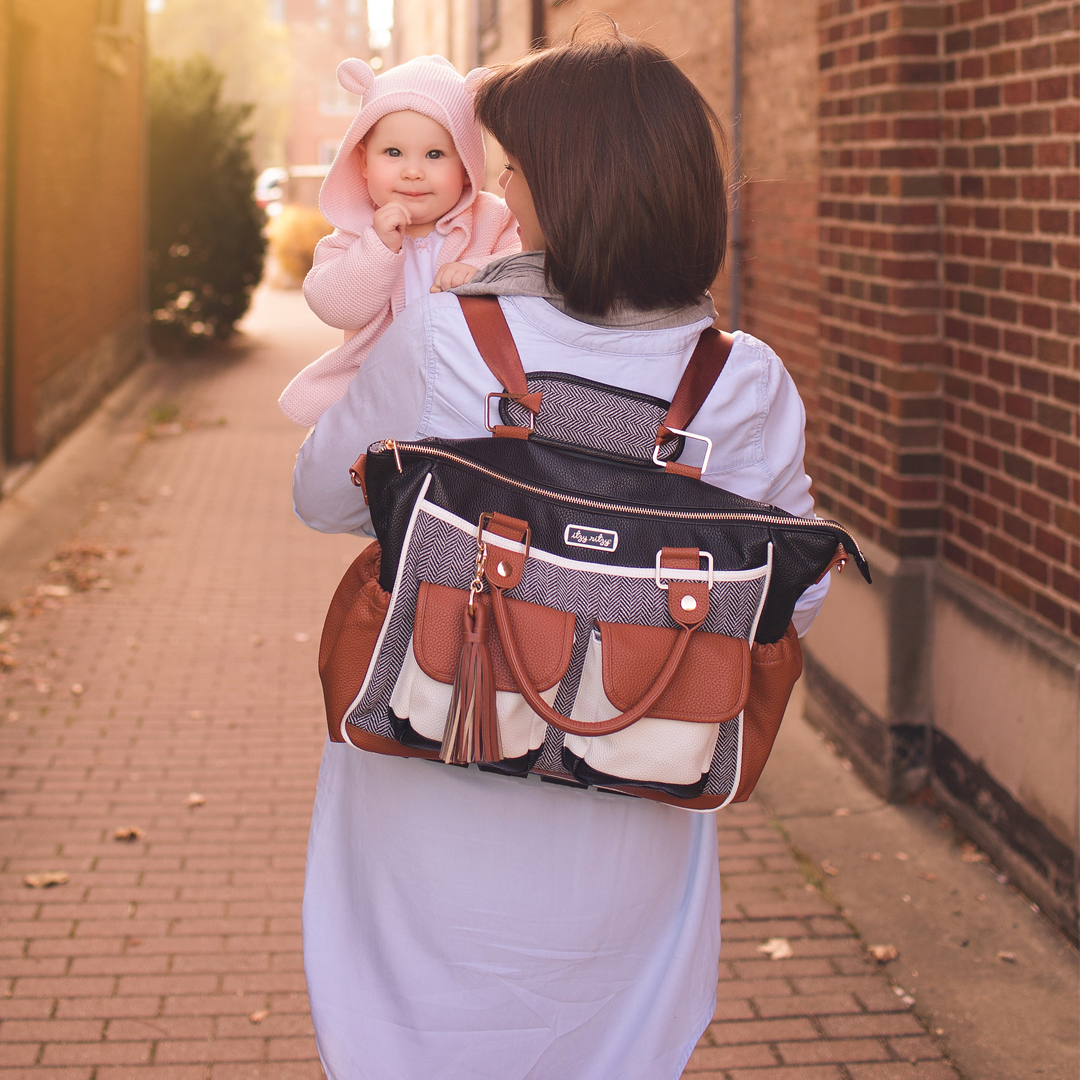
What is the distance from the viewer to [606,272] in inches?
64.9

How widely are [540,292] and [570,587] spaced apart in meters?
0.39

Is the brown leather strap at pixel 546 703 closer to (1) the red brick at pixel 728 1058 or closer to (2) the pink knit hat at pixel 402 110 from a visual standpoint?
(2) the pink knit hat at pixel 402 110

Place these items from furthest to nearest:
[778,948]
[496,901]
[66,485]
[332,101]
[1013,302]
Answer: [332,101] < [66,485] < [1013,302] < [778,948] < [496,901]

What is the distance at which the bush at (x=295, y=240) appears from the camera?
83.5 feet

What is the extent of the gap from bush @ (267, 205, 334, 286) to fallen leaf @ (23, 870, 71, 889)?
72.7 ft

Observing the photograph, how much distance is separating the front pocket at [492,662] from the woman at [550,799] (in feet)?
0.77

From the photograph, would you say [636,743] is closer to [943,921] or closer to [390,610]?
[390,610]

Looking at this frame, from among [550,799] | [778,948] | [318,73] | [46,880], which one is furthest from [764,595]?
[318,73]

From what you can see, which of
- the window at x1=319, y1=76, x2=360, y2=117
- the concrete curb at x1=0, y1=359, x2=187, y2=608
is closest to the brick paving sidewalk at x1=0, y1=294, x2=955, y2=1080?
the concrete curb at x1=0, y1=359, x2=187, y2=608

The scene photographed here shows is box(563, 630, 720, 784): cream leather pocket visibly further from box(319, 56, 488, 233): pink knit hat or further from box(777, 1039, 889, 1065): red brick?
box(777, 1039, 889, 1065): red brick

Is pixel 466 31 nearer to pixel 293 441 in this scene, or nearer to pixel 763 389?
pixel 293 441

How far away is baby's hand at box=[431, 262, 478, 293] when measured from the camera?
2.00 m

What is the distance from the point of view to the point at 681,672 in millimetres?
1597

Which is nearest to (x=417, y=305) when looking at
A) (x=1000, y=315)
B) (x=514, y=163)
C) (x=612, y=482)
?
(x=514, y=163)
